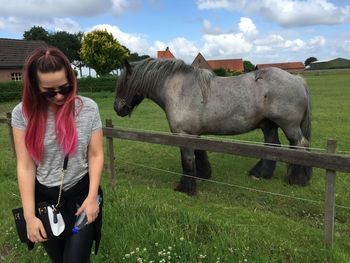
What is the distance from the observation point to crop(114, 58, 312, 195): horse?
5.66 m

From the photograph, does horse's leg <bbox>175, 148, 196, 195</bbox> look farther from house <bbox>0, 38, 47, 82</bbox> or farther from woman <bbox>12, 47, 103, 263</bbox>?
house <bbox>0, 38, 47, 82</bbox>

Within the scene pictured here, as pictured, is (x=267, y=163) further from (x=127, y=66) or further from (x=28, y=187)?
(x=28, y=187)

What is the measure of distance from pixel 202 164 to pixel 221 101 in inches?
54.0

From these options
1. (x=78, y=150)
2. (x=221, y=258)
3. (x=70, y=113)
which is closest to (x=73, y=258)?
(x=78, y=150)

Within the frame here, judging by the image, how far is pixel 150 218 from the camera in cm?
391

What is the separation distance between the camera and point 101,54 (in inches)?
1718

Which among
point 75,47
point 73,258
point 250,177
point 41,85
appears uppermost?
point 75,47

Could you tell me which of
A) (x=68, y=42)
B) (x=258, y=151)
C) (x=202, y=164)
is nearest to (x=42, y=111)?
(x=258, y=151)

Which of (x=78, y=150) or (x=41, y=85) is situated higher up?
(x=41, y=85)

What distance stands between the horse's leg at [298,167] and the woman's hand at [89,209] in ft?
14.0

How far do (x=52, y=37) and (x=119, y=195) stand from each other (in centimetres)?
7631

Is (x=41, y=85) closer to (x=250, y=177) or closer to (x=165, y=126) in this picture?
(x=250, y=177)

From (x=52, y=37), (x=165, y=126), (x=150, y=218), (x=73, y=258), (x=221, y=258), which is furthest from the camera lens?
(x=52, y=37)

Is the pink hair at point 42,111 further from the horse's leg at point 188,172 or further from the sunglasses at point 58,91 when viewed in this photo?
the horse's leg at point 188,172
